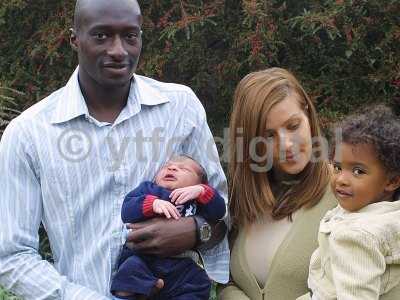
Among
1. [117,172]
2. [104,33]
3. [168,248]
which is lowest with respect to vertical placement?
[168,248]

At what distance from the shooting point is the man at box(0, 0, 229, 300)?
10.7ft

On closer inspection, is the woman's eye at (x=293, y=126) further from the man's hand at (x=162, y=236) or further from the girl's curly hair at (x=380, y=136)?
→ the man's hand at (x=162, y=236)

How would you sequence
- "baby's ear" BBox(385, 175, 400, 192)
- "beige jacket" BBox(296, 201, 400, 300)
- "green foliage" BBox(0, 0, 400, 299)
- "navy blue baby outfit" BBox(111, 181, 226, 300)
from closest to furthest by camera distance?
"beige jacket" BBox(296, 201, 400, 300)
"baby's ear" BBox(385, 175, 400, 192)
"navy blue baby outfit" BBox(111, 181, 226, 300)
"green foliage" BBox(0, 0, 400, 299)

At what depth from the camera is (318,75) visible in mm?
5418

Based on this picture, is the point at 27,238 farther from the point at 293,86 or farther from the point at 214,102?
the point at 214,102

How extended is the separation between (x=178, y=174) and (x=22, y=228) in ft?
2.29

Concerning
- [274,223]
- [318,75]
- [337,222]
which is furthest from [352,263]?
[318,75]

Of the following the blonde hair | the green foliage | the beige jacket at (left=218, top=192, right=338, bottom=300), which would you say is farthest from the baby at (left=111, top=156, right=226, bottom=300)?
the green foliage

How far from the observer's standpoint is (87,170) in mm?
3338

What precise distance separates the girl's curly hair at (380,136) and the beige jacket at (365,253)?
0.16m

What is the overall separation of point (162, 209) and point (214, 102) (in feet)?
8.06

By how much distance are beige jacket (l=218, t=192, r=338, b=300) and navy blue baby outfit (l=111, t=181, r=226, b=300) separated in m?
0.24

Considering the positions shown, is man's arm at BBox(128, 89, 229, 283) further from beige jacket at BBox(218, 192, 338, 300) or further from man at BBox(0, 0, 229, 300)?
beige jacket at BBox(218, 192, 338, 300)

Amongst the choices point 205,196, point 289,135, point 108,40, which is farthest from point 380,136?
point 108,40
